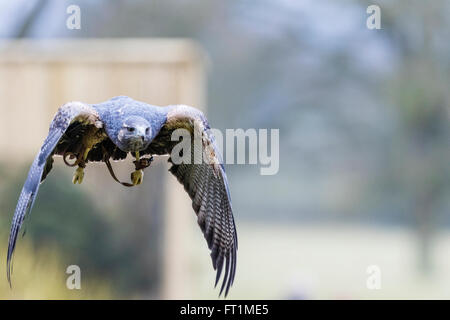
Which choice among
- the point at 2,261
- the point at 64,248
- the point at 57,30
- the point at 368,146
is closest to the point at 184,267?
the point at 64,248

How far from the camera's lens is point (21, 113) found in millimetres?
8320

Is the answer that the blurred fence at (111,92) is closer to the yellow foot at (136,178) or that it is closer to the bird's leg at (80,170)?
the bird's leg at (80,170)

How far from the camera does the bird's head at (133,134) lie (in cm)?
241

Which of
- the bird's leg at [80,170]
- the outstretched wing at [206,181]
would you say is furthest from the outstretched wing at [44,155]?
the outstretched wing at [206,181]

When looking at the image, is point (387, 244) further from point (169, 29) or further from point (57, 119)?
point (57, 119)

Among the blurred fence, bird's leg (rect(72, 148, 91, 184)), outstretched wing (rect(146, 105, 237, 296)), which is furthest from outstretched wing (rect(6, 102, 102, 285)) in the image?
the blurred fence

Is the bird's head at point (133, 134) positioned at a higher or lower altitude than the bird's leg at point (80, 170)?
higher

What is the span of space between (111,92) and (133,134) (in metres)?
5.79

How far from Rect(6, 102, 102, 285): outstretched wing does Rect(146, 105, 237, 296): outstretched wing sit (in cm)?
26

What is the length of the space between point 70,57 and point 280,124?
1151cm

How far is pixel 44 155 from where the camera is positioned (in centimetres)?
237

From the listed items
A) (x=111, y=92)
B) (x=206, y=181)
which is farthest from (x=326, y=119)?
(x=206, y=181)

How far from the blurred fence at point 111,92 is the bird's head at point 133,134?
205 inches

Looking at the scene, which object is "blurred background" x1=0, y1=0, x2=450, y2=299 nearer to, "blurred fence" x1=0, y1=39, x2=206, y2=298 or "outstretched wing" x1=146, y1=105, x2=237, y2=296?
"blurred fence" x1=0, y1=39, x2=206, y2=298
